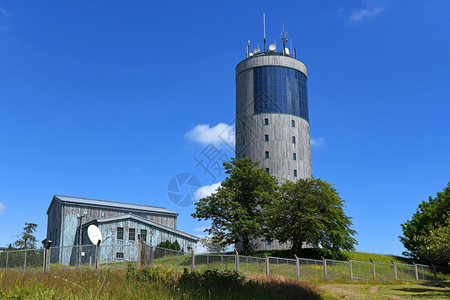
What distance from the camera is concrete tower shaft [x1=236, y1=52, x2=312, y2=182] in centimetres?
7706

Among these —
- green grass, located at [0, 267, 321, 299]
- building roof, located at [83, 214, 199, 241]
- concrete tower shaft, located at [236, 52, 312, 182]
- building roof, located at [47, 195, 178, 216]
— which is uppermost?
concrete tower shaft, located at [236, 52, 312, 182]

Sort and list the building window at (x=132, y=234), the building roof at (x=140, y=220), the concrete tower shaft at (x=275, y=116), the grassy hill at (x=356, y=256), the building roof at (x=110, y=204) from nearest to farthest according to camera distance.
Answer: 1. the grassy hill at (x=356, y=256)
2. the building roof at (x=140, y=220)
3. the building window at (x=132, y=234)
4. the building roof at (x=110, y=204)
5. the concrete tower shaft at (x=275, y=116)

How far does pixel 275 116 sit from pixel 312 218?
31450mm

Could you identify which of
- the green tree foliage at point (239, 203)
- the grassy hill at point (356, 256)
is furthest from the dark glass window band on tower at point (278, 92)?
the grassy hill at point (356, 256)

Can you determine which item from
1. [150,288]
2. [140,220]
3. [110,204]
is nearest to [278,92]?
[110,204]

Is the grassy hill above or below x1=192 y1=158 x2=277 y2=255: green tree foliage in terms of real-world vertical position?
below

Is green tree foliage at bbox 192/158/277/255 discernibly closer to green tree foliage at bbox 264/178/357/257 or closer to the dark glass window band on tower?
green tree foliage at bbox 264/178/357/257

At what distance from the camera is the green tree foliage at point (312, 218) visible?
49.9 meters

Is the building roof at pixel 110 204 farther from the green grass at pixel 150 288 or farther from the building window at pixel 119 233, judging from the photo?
the green grass at pixel 150 288

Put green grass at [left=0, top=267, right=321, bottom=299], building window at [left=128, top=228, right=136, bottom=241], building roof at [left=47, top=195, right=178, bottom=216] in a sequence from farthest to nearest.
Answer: building roof at [left=47, top=195, right=178, bottom=216] → building window at [left=128, top=228, right=136, bottom=241] → green grass at [left=0, top=267, right=321, bottom=299]

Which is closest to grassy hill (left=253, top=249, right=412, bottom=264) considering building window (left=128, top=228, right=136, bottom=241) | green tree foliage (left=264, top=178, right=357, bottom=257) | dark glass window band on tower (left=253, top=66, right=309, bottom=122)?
green tree foliage (left=264, top=178, right=357, bottom=257)

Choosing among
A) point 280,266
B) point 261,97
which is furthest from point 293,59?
point 280,266

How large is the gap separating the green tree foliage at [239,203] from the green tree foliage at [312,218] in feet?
9.89

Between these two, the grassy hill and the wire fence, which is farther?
the grassy hill
